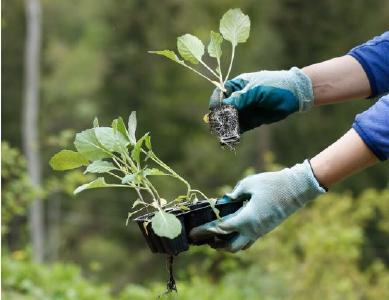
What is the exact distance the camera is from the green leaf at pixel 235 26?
290 cm

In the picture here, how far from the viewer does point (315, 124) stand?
70.0 ft

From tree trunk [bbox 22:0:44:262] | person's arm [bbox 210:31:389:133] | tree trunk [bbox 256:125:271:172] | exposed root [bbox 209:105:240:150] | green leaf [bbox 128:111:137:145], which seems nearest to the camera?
green leaf [bbox 128:111:137:145]

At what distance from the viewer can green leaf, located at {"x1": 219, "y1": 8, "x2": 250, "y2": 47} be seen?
2.90 m

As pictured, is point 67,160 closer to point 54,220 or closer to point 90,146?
point 90,146

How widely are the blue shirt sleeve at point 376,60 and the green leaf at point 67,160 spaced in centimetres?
97

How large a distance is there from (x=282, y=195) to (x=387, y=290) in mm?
6382

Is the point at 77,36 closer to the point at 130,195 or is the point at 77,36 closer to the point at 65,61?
the point at 65,61

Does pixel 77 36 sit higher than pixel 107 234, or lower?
higher

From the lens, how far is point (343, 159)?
2.59m

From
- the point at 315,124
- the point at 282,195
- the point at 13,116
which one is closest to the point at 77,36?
the point at 13,116

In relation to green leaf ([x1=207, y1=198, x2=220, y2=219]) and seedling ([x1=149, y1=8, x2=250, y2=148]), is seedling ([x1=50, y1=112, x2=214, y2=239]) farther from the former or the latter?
seedling ([x1=149, y1=8, x2=250, y2=148])

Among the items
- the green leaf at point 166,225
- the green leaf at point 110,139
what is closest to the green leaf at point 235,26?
the green leaf at point 110,139

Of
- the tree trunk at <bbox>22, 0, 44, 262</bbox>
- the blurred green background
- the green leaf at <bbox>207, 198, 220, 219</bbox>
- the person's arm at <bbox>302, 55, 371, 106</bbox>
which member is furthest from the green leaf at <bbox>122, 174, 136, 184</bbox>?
the tree trunk at <bbox>22, 0, 44, 262</bbox>

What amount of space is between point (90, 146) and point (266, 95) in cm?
57
